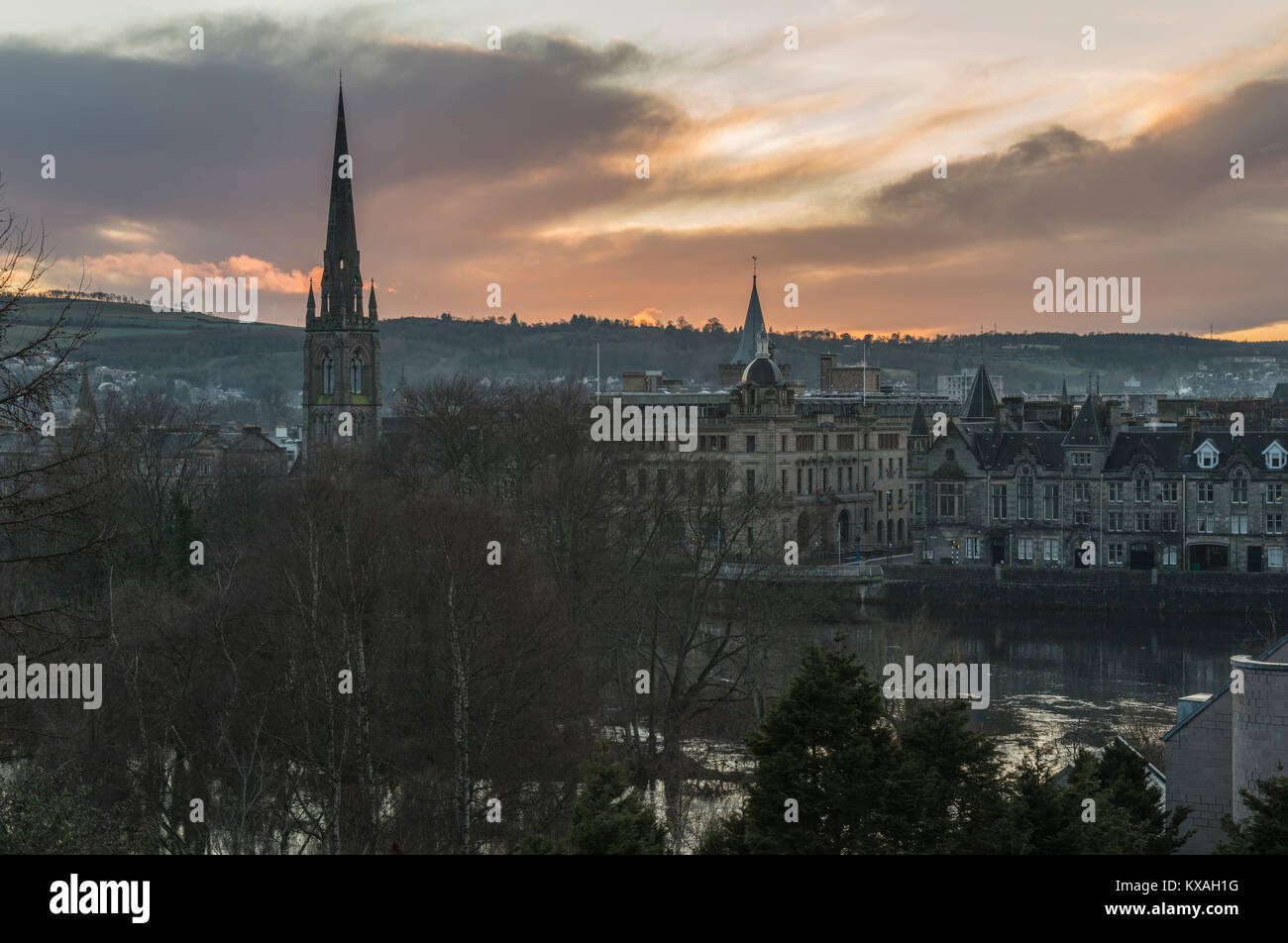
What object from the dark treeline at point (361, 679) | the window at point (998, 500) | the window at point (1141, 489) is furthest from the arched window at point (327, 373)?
the window at point (1141, 489)

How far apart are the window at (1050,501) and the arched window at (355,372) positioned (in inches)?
2022

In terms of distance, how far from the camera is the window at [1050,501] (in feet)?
270

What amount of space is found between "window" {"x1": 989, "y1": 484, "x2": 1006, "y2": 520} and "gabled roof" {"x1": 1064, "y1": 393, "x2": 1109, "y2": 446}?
4662 millimetres

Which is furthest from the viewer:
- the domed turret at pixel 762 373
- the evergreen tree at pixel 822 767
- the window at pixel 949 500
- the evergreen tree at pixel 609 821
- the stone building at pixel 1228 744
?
the domed turret at pixel 762 373

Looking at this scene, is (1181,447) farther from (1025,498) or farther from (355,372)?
(355,372)

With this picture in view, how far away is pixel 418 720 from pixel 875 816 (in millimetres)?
→ 15837

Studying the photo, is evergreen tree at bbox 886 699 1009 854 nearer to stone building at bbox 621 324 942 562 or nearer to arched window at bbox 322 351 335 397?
stone building at bbox 621 324 942 562

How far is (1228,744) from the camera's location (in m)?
21.2

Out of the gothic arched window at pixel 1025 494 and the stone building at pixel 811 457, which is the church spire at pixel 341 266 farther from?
the gothic arched window at pixel 1025 494

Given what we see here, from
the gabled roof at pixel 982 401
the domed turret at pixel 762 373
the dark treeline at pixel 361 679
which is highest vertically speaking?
the domed turret at pixel 762 373

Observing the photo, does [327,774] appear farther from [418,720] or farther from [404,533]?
[404,533]

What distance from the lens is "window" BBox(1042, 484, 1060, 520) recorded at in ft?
270

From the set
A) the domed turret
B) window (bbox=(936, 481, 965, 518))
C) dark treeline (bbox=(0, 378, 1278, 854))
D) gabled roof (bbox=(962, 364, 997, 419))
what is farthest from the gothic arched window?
dark treeline (bbox=(0, 378, 1278, 854))

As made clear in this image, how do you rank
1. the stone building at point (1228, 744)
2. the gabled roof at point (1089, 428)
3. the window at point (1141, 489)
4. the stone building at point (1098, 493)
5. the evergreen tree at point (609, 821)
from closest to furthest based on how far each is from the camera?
1. the evergreen tree at point (609, 821)
2. the stone building at point (1228, 744)
3. the stone building at point (1098, 493)
4. the window at point (1141, 489)
5. the gabled roof at point (1089, 428)
